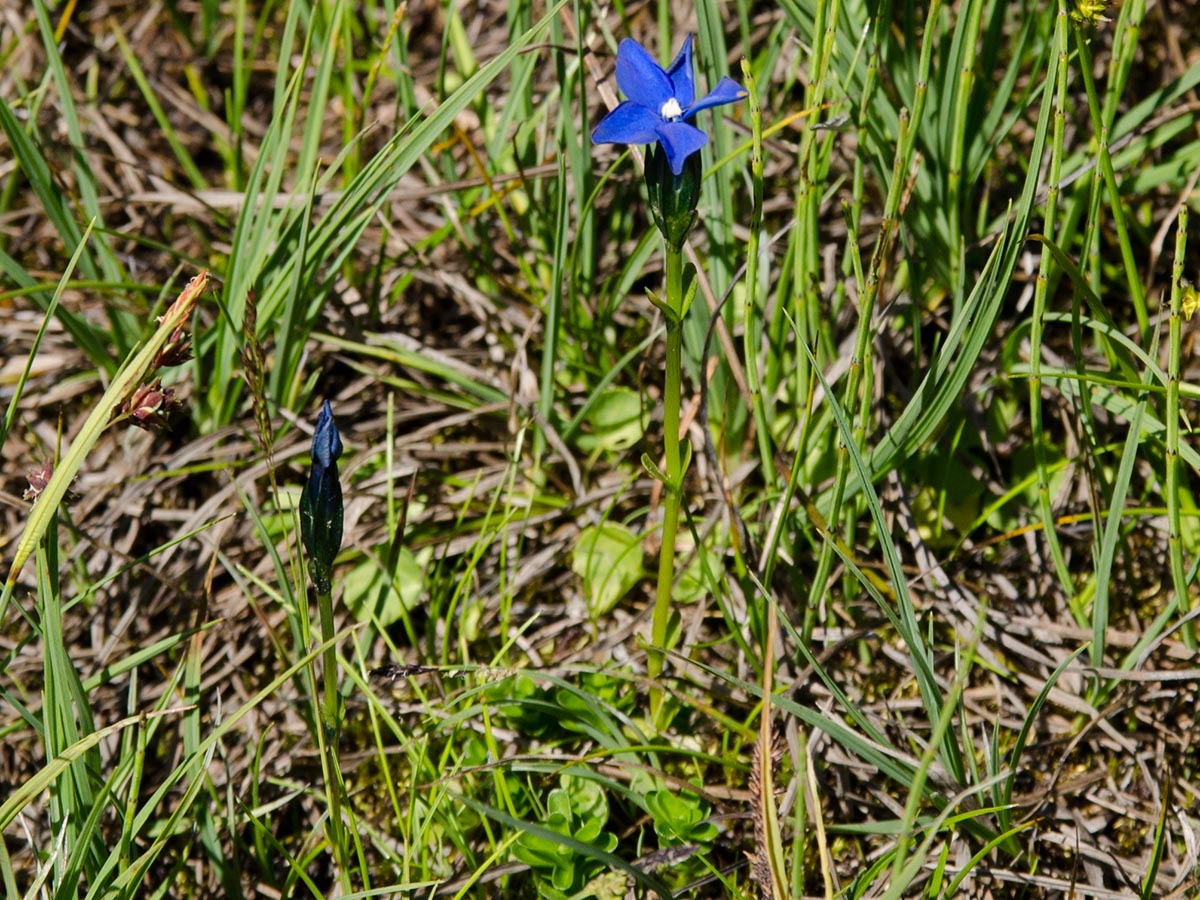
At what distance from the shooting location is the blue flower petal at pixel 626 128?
1.26 metres

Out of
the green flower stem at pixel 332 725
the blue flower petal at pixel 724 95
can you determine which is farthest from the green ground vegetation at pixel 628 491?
the blue flower petal at pixel 724 95

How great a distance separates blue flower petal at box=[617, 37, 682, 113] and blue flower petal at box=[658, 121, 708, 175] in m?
0.12

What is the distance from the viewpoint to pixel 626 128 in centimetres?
127

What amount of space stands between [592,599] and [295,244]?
959 millimetres

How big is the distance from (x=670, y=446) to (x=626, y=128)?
50 cm

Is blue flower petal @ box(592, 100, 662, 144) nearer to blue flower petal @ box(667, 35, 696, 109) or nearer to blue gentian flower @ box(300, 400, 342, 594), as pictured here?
blue flower petal @ box(667, 35, 696, 109)

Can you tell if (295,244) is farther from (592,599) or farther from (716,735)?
(716,735)

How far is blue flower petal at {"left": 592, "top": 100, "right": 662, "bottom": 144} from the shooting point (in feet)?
4.13

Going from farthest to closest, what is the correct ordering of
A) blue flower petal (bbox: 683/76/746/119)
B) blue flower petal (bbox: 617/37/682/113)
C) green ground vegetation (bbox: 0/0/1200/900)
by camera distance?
green ground vegetation (bbox: 0/0/1200/900)
blue flower petal (bbox: 617/37/682/113)
blue flower petal (bbox: 683/76/746/119)

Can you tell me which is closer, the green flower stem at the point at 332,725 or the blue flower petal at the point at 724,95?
the blue flower petal at the point at 724,95

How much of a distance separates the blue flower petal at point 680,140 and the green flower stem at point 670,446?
6.3 inches

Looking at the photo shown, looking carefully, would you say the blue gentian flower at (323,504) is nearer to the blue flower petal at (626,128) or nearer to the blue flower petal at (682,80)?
the blue flower petal at (626,128)

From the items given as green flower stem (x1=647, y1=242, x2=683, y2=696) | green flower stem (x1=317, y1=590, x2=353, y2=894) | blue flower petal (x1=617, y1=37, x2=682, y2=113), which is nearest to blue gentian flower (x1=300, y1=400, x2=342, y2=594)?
green flower stem (x1=317, y1=590, x2=353, y2=894)

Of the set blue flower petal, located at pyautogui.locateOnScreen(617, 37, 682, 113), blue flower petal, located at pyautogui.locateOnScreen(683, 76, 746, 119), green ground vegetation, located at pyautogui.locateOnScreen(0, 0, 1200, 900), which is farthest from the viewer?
green ground vegetation, located at pyautogui.locateOnScreen(0, 0, 1200, 900)
